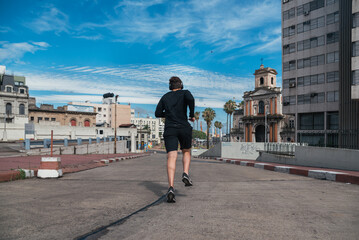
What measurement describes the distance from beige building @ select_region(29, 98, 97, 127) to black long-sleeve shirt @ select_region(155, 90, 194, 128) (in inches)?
2863

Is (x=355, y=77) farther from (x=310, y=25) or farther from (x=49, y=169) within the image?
(x=49, y=169)

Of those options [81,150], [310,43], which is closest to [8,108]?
[81,150]

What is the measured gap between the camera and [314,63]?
41.2 meters

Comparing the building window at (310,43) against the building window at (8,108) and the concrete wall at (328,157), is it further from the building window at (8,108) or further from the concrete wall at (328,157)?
the building window at (8,108)

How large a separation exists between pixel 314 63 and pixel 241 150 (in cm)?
2188

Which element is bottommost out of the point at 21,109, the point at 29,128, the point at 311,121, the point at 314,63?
the point at 29,128

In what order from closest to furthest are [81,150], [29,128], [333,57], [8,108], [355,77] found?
[29,128], [81,150], [355,77], [333,57], [8,108]

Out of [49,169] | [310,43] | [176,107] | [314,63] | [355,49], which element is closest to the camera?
[176,107]

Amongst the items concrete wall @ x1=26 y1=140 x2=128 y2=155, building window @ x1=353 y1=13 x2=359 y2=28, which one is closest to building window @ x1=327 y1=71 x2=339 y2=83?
building window @ x1=353 y1=13 x2=359 y2=28

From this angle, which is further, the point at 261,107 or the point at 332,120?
the point at 261,107

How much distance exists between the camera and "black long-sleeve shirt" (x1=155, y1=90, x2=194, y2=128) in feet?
13.9

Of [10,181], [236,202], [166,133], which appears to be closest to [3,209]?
[166,133]

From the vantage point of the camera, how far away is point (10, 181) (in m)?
5.70

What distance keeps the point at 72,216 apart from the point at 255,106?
6977 cm
